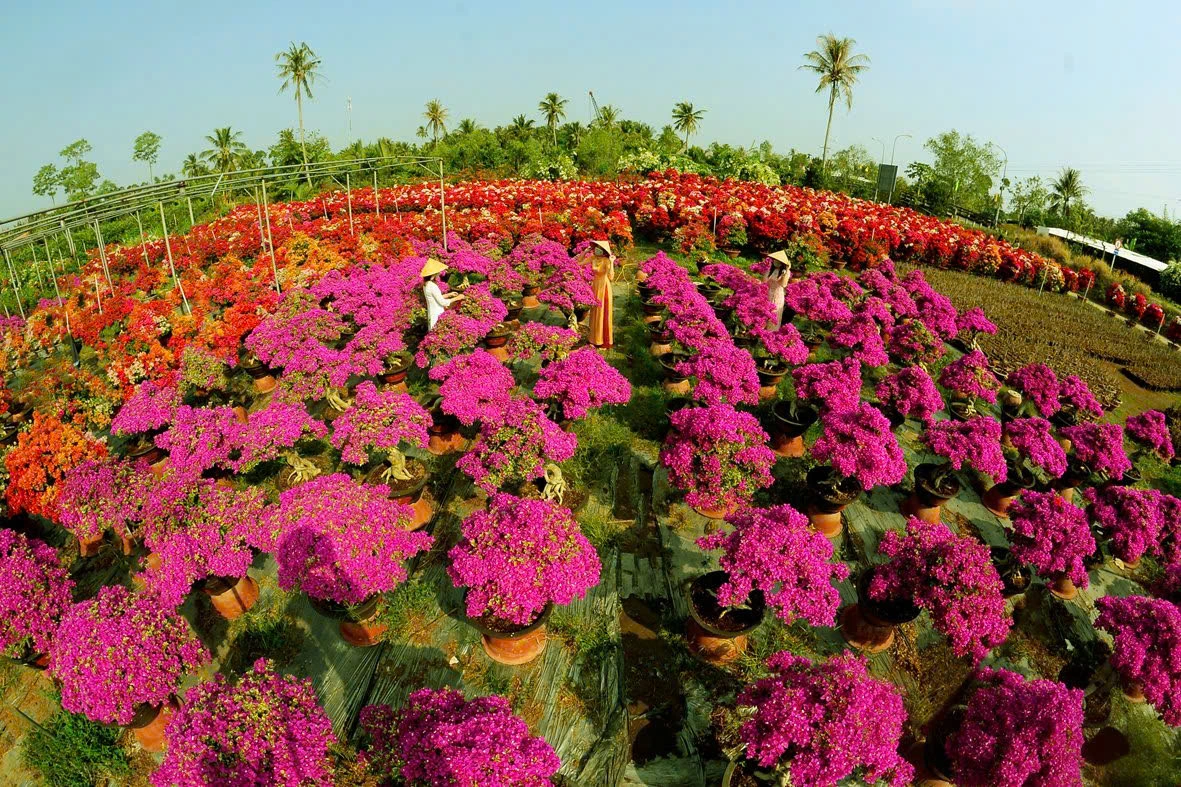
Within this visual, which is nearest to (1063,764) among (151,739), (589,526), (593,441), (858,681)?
(858,681)

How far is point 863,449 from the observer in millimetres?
7398

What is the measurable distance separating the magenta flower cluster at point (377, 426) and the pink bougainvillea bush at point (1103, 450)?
33.2 ft

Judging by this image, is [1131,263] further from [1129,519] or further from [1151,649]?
[1151,649]

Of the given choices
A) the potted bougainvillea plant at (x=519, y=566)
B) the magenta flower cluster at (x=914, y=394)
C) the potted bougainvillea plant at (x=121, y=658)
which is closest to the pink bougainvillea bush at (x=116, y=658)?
the potted bougainvillea plant at (x=121, y=658)

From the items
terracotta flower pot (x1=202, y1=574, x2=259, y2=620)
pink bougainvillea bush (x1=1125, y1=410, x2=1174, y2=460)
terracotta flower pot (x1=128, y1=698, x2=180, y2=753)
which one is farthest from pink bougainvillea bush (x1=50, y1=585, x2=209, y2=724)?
pink bougainvillea bush (x1=1125, y1=410, x2=1174, y2=460)

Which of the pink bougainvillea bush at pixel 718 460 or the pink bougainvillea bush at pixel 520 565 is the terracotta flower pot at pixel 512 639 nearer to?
the pink bougainvillea bush at pixel 520 565

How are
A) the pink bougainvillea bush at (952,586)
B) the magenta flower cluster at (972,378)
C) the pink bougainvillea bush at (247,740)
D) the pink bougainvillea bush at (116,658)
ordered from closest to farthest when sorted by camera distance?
the pink bougainvillea bush at (247,740), the pink bougainvillea bush at (116,658), the pink bougainvillea bush at (952,586), the magenta flower cluster at (972,378)

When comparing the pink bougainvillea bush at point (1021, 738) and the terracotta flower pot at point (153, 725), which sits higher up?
the pink bougainvillea bush at point (1021, 738)

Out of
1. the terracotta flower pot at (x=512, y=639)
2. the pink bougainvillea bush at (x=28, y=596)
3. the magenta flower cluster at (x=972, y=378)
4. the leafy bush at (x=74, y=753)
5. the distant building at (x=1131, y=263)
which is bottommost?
the leafy bush at (x=74, y=753)

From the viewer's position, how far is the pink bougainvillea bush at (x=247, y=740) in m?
3.92

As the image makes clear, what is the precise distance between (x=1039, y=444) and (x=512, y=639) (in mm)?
8031

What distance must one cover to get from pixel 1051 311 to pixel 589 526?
19605 millimetres

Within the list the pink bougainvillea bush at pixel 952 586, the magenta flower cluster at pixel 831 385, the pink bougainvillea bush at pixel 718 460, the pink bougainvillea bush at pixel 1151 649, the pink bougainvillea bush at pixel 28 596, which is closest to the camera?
the pink bougainvillea bush at pixel 1151 649

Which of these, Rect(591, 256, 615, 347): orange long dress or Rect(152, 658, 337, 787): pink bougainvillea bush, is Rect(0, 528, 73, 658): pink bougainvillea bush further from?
Rect(591, 256, 615, 347): orange long dress
